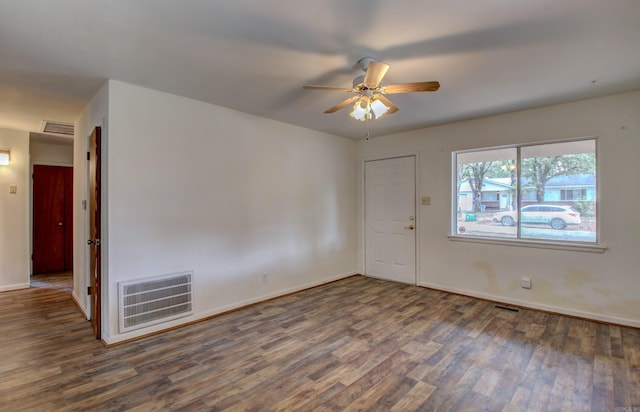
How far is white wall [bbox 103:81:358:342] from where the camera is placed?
2855 mm

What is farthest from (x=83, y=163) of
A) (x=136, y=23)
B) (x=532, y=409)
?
(x=532, y=409)

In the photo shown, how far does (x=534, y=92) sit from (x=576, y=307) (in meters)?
2.46

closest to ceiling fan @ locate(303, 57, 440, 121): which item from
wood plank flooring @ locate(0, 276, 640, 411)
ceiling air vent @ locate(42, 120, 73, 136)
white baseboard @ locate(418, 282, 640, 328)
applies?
wood plank flooring @ locate(0, 276, 640, 411)

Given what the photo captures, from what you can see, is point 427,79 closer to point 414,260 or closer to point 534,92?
point 534,92

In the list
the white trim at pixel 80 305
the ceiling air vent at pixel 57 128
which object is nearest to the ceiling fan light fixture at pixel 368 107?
the white trim at pixel 80 305

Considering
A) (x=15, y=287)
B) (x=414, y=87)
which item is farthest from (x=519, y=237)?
(x=15, y=287)

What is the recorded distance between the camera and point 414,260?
468 cm

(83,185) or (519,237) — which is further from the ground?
(83,185)

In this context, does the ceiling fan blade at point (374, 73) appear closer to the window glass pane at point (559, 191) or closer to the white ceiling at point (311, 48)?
the white ceiling at point (311, 48)

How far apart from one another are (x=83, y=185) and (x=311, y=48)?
3.29m

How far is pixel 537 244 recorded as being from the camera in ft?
11.8

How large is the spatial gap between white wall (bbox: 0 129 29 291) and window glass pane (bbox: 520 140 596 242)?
7294 mm

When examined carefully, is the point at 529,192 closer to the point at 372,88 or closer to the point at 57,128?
the point at 372,88

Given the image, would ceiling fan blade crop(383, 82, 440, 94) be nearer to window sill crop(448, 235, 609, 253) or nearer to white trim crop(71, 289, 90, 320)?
window sill crop(448, 235, 609, 253)
